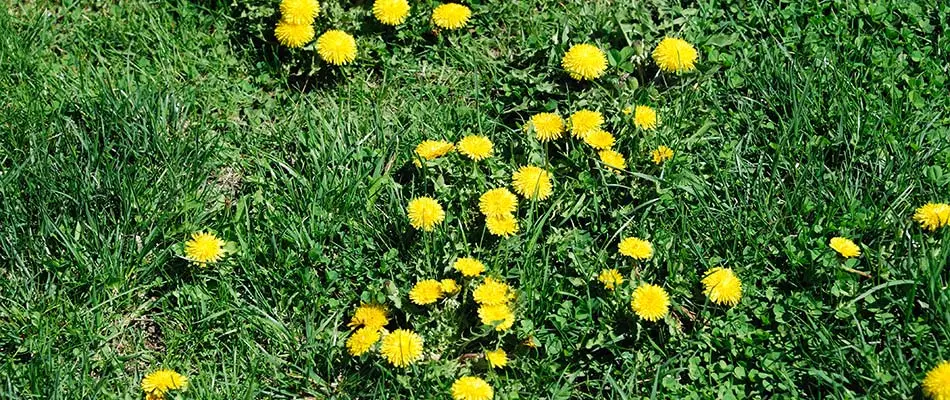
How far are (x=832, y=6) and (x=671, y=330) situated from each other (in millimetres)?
1650

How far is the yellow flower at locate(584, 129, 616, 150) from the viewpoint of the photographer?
11.8ft

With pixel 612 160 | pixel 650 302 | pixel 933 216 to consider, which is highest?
pixel 612 160

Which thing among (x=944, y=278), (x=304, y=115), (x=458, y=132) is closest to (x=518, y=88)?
(x=458, y=132)

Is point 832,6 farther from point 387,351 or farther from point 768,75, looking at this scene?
point 387,351

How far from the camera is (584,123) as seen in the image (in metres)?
3.62

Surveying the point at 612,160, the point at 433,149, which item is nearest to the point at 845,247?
the point at 612,160

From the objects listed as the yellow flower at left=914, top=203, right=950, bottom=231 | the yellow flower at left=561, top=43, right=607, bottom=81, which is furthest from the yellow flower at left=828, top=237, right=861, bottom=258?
the yellow flower at left=561, top=43, right=607, bottom=81

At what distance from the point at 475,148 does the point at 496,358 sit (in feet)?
2.52

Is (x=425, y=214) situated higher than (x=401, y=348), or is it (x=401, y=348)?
(x=425, y=214)

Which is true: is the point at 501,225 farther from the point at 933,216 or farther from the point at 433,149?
the point at 933,216

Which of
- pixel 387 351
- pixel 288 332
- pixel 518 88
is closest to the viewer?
pixel 387 351

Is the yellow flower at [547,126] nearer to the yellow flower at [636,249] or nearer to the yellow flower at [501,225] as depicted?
the yellow flower at [501,225]

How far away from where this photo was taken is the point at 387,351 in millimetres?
3131

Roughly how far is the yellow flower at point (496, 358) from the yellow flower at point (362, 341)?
0.34 meters
